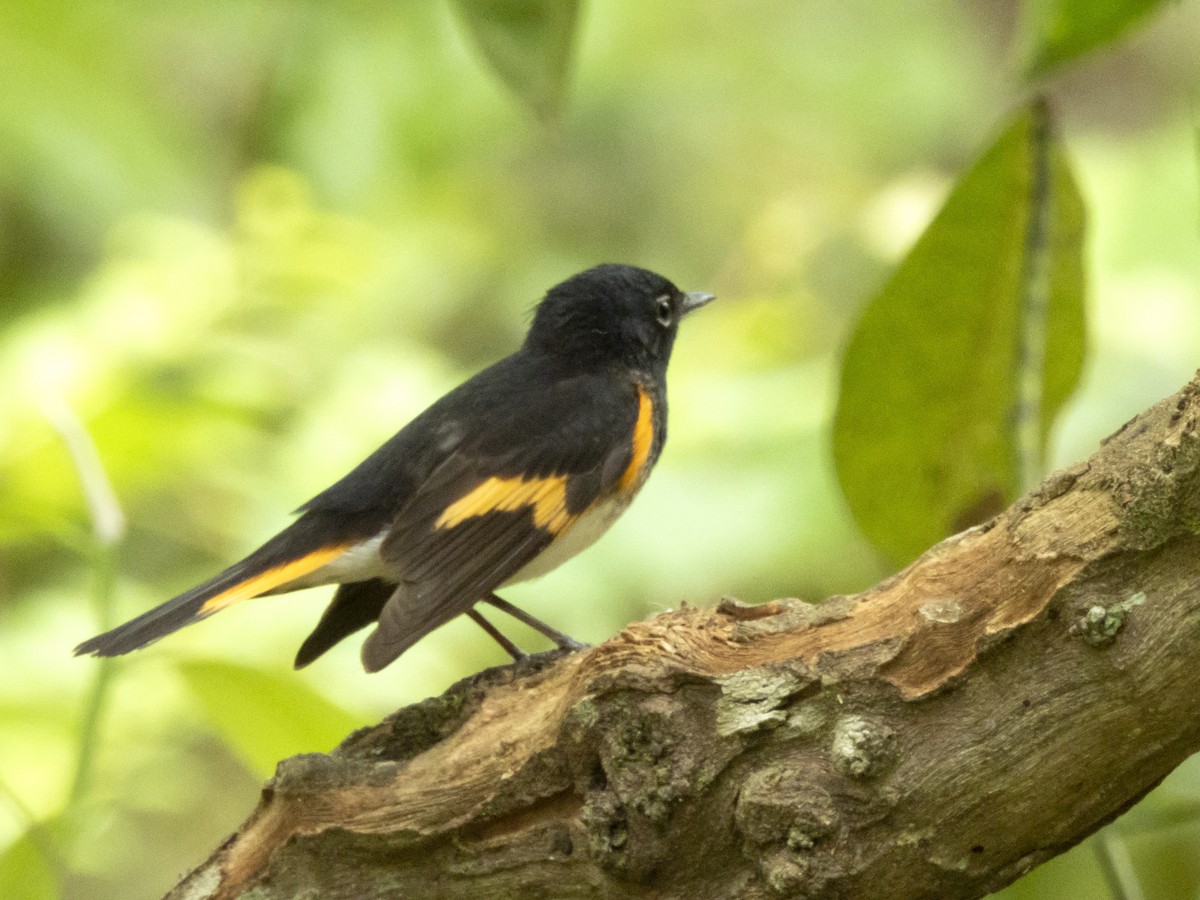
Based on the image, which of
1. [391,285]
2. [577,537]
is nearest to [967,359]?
[577,537]

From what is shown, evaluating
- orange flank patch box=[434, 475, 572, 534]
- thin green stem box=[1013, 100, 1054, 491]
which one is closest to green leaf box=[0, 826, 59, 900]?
orange flank patch box=[434, 475, 572, 534]

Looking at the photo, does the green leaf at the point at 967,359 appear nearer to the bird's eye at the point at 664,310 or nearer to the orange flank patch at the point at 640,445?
the orange flank patch at the point at 640,445

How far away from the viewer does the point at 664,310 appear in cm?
330

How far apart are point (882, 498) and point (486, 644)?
66.2 inches

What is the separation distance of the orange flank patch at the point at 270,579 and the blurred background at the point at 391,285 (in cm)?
19

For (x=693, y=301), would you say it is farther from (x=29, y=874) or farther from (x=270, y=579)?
(x=29, y=874)

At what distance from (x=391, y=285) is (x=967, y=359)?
318 centimetres

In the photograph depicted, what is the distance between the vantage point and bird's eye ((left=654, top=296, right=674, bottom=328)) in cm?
327

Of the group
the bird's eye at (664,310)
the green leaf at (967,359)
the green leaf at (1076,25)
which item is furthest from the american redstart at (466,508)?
the green leaf at (1076,25)

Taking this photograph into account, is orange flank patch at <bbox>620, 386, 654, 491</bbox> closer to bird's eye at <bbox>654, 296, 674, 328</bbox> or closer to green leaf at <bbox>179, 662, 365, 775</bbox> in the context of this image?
bird's eye at <bbox>654, 296, 674, 328</bbox>

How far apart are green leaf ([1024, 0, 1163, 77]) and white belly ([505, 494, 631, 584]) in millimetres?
1146

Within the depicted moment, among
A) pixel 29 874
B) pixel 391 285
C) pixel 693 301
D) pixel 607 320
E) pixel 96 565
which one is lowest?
pixel 29 874

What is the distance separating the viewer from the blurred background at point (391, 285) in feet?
9.91

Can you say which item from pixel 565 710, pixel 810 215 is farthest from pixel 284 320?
pixel 565 710
